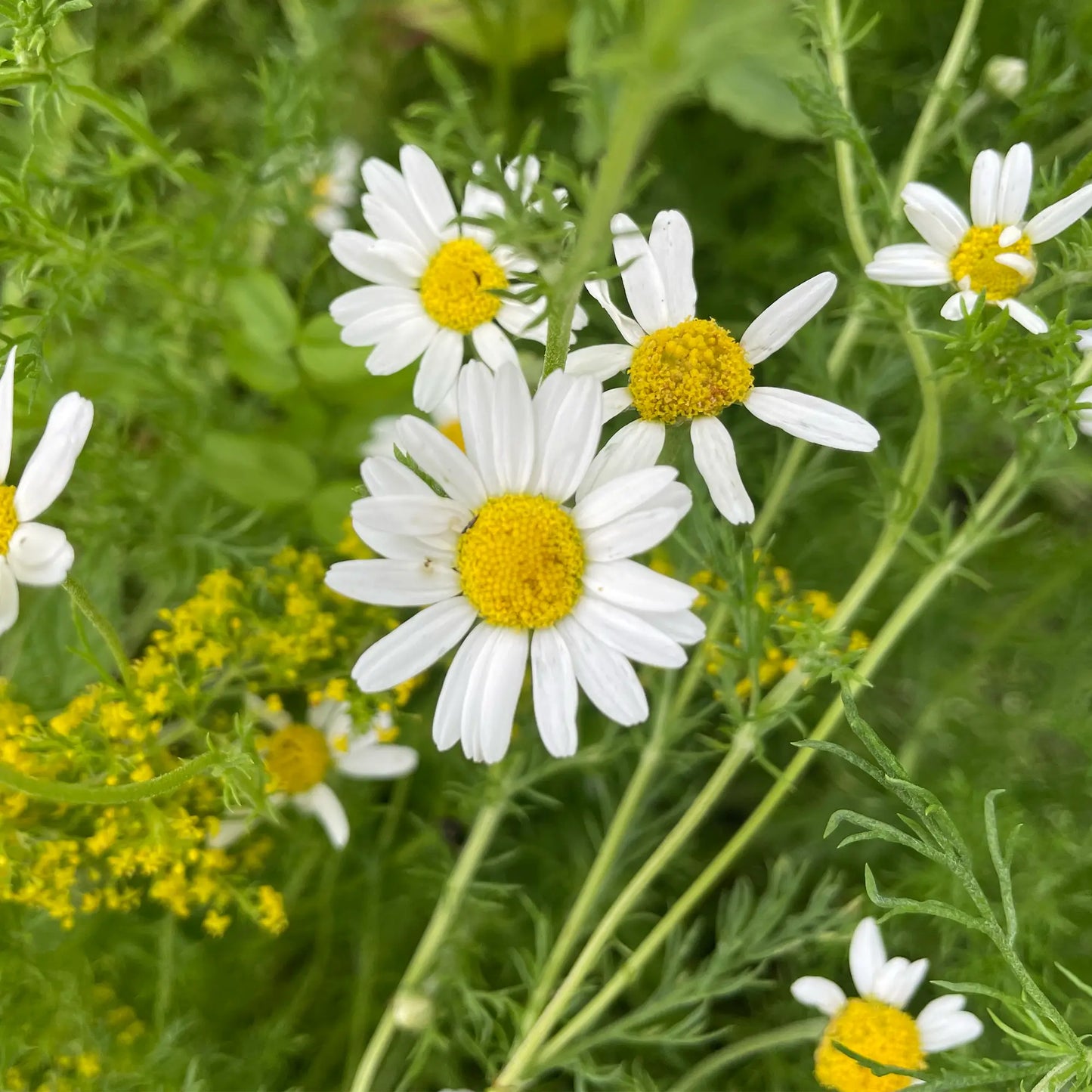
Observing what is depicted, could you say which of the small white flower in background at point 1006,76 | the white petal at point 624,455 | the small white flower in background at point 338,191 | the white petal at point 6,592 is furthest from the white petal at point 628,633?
the small white flower in background at point 338,191

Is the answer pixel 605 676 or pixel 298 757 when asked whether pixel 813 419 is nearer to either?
pixel 605 676

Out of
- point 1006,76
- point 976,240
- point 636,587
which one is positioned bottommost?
point 636,587

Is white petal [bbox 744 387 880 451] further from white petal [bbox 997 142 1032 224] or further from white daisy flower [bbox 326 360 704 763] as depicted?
white petal [bbox 997 142 1032 224]

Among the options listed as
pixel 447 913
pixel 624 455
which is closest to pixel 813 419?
pixel 624 455

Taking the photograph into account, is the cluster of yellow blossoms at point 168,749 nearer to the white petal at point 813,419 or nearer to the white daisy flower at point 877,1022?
the white petal at point 813,419

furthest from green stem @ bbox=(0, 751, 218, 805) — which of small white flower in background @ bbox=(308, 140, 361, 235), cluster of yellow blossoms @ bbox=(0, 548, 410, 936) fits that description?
small white flower in background @ bbox=(308, 140, 361, 235)

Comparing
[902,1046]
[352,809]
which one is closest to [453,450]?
[352,809]
